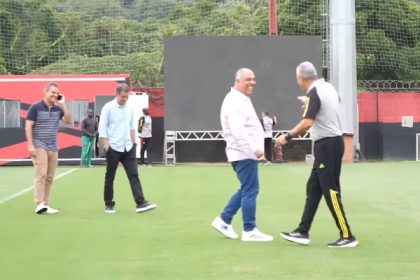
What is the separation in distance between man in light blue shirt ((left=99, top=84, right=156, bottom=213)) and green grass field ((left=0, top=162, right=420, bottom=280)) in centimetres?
27

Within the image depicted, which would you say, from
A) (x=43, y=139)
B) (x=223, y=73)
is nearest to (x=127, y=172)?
(x=43, y=139)

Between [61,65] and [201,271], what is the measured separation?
36237mm

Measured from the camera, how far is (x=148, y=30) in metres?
45.9

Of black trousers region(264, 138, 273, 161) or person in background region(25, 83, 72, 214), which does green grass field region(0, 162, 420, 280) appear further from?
black trousers region(264, 138, 273, 161)

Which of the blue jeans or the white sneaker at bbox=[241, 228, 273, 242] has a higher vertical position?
the blue jeans

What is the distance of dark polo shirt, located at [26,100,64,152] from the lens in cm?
1112

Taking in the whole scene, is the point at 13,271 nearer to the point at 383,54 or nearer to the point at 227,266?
the point at 227,266

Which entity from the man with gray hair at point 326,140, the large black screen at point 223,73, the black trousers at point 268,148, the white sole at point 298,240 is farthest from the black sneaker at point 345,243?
the large black screen at point 223,73

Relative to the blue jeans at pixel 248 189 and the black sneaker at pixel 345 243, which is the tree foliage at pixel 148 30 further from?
the black sneaker at pixel 345 243

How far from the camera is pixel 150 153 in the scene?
26.3 m

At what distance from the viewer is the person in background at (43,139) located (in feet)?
36.3

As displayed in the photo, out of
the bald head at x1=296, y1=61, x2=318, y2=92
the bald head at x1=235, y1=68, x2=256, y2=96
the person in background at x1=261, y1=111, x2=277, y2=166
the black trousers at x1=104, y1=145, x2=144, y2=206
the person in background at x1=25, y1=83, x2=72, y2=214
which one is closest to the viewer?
the bald head at x1=296, y1=61, x2=318, y2=92

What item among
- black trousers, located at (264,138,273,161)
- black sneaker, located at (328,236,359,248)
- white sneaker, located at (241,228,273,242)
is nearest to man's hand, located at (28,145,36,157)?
white sneaker, located at (241,228,273,242)

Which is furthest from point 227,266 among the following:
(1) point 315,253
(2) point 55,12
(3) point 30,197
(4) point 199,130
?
(2) point 55,12
